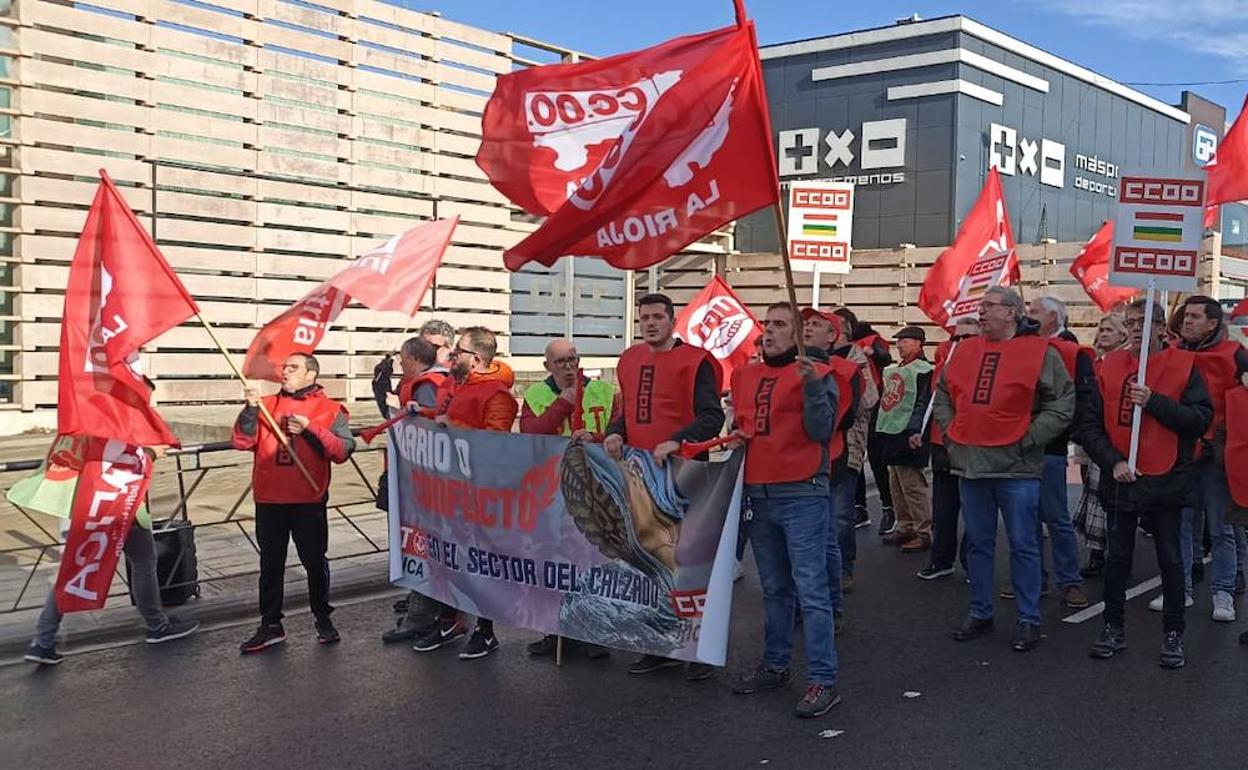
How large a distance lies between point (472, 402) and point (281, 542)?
134cm

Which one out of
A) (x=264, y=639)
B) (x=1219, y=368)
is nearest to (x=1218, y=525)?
(x=1219, y=368)

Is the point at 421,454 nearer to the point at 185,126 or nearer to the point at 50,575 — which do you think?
the point at 50,575

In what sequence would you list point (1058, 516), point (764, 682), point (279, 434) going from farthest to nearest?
point (1058, 516), point (279, 434), point (764, 682)

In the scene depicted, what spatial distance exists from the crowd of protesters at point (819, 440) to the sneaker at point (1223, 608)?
13mm

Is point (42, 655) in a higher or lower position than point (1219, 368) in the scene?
lower

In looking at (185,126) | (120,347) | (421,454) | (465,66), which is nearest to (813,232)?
(465,66)

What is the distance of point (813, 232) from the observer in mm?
15492

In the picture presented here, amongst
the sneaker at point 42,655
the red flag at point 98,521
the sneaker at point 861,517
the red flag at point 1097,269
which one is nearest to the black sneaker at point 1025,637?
the sneaker at point 861,517

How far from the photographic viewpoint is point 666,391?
19.7 ft

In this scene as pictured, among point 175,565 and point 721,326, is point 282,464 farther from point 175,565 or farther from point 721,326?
point 721,326

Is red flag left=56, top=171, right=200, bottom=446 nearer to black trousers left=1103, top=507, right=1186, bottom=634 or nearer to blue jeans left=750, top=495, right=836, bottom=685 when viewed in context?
blue jeans left=750, top=495, right=836, bottom=685

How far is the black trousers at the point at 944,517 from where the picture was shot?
27.5 ft

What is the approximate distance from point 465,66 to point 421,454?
1342 centimetres

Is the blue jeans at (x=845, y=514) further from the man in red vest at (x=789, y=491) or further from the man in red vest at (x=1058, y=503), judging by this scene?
the man in red vest at (x=789, y=491)
